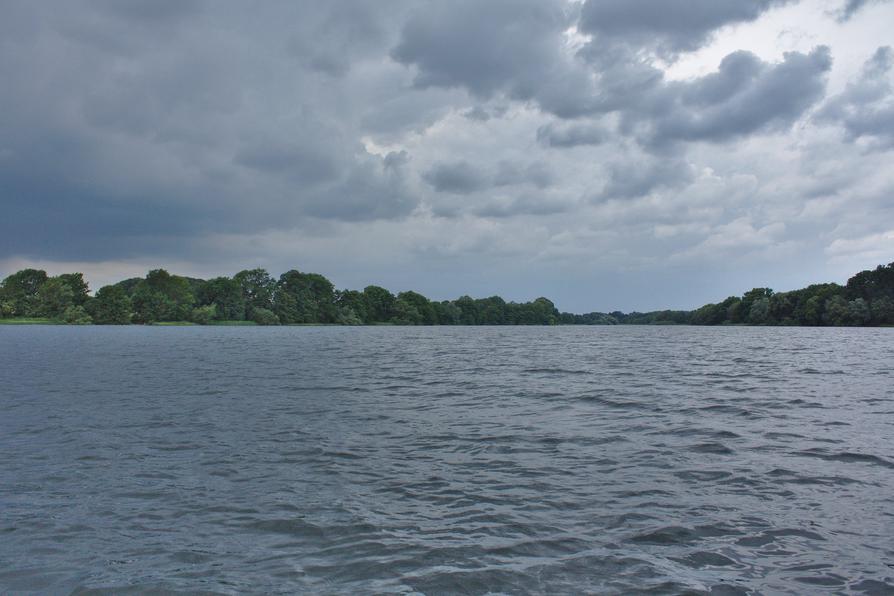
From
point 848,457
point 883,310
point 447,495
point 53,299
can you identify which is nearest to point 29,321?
point 53,299

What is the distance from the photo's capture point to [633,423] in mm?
19266

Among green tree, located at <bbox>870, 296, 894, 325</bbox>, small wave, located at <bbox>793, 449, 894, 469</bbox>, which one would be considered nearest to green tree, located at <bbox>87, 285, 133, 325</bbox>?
small wave, located at <bbox>793, 449, 894, 469</bbox>

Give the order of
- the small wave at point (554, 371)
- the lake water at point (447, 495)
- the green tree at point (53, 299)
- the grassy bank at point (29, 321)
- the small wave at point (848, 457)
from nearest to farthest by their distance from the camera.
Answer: the lake water at point (447, 495), the small wave at point (848, 457), the small wave at point (554, 371), the grassy bank at point (29, 321), the green tree at point (53, 299)

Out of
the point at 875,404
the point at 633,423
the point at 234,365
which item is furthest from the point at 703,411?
the point at 234,365

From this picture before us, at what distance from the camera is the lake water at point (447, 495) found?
7.73 metres

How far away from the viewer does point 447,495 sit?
36.9 feet

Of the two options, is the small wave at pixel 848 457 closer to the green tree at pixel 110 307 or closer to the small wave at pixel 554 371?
the small wave at pixel 554 371

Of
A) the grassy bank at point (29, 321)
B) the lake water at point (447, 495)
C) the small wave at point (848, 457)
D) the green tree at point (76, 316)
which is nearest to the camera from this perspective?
the lake water at point (447, 495)

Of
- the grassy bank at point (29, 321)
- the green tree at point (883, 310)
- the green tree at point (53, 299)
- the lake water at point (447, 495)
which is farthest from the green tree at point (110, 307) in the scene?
the green tree at point (883, 310)

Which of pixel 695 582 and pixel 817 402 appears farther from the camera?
pixel 817 402

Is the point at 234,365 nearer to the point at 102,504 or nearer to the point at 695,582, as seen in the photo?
the point at 102,504

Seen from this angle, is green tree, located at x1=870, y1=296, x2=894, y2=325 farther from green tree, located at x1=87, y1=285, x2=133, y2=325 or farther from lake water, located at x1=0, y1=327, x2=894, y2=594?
green tree, located at x1=87, y1=285, x2=133, y2=325

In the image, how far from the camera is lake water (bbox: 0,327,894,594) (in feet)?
25.4

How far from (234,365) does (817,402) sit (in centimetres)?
3858
